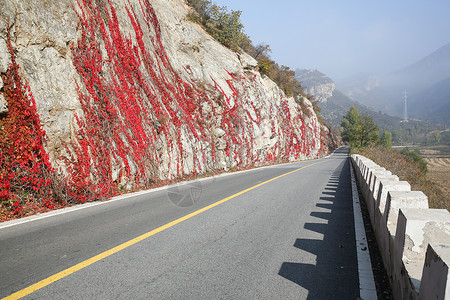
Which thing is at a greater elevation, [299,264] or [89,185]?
[89,185]

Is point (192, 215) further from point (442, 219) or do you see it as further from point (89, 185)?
point (442, 219)

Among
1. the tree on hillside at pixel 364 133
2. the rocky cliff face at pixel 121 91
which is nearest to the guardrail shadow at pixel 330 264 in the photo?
the rocky cliff face at pixel 121 91

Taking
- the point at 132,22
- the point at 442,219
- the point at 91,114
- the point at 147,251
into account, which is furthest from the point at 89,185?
the point at 132,22

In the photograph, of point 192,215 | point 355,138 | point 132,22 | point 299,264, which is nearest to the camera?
point 299,264

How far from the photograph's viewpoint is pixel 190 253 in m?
3.91

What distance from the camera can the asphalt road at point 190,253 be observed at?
298cm

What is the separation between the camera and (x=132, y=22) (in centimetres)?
1509

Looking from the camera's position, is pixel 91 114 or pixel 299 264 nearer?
pixel 299 264

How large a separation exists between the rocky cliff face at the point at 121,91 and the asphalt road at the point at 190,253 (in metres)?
2.78

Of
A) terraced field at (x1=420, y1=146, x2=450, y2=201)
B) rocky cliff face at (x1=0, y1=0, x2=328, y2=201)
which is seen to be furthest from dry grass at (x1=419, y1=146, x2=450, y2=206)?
rocky cliff face at (x1=0, y1=0, x2=328, y2=201)

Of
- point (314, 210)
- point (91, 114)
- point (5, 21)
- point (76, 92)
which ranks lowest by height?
point (314, 210)

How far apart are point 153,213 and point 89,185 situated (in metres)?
2.86

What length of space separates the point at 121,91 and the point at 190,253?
30.1 ft

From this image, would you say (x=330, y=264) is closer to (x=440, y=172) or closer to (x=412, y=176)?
(x=412, y=176)
